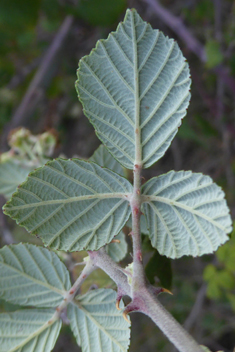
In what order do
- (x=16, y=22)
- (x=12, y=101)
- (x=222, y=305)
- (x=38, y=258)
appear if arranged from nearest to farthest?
(x=38, y=258) < (x=16, y=22) < (x=222, y=305) < (x=12, y=101)

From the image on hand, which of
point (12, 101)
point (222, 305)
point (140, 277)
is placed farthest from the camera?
point (12, 101)

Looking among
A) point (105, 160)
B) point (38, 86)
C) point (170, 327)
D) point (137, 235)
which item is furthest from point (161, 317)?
point (38, 86)

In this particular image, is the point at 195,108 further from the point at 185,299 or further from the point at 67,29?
the point at 185,299

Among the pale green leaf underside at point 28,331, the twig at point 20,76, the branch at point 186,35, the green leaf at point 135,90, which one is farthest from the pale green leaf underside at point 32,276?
the twig at point 20,76

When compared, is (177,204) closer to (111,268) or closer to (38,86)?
(111,268)

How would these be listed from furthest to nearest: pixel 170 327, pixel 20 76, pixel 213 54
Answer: pixel 20 76
pixel 213 54
pixel 170 327

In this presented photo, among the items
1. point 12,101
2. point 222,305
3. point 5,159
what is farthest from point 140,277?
point 12,101

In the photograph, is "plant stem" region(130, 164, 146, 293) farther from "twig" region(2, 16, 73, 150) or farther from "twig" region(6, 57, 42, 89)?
"twig" region(6, 57, 42, 89)
